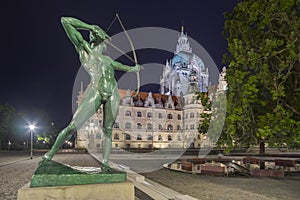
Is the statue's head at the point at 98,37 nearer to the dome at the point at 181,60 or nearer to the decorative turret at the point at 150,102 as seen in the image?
the decorative turret at the point at 150,102

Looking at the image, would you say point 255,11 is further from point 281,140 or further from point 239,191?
point 239,191

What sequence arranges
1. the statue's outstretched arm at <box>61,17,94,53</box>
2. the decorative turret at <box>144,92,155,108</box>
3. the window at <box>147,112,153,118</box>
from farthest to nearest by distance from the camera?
the decorative turret at <box>144,92,155,108</box> < the window at <box>147,112,153,118</box> < the statue's outstretched arm at <box>61,17,94,53</box>

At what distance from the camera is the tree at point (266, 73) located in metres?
9.65

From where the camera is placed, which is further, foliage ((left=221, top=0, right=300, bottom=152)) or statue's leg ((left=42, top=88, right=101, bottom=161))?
foliage ((left=221, top=0, right=300, bottom=152))

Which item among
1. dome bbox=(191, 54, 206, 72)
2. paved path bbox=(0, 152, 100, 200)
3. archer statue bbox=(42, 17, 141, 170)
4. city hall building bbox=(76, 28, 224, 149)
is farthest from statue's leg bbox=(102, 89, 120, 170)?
dome bbox=(191, 54, 206, 72)

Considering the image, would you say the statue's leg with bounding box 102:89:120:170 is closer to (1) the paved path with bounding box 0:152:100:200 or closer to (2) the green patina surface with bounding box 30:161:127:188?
(2) the green patina surface with bounding box 30:161:127:188

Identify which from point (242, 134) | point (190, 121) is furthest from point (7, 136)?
point (242, 134)

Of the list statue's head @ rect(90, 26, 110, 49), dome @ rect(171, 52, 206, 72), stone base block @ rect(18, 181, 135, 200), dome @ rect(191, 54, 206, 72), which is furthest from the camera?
dome @ rect(191, 54, 206, 72)

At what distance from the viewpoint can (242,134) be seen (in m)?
11.5

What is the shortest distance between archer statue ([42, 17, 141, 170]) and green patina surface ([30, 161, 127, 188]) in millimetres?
361

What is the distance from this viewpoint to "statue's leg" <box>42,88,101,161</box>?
195 inches

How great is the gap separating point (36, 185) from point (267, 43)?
29.2ft

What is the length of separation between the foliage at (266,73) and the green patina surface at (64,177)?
644cm

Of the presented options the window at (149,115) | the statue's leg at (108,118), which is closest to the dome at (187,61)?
the window at (149,115)
